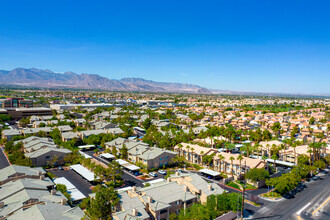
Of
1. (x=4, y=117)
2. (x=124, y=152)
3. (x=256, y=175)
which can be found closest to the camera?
(x=256, y=175)

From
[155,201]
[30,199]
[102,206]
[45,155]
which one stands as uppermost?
[102,206]

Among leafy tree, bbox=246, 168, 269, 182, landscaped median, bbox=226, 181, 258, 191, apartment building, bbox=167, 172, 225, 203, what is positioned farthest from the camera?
landscaped median, bbox=226, 181, 258, 191

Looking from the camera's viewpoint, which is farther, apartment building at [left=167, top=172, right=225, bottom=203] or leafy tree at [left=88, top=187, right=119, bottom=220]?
apartment building at [left=167, top=172, right=225, bottom=203]

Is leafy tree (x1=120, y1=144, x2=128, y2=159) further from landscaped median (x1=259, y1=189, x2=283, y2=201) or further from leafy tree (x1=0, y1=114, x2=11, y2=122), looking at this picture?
leafy tree (x1=0, y1=114, x2=11, y2=122)

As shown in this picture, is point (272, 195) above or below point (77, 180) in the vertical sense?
above

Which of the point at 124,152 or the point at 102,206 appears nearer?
the point at 102,206

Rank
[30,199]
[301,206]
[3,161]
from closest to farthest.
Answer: [30,199], [301,206], [3,161]

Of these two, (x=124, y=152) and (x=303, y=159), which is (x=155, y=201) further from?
(x=303, y=159)

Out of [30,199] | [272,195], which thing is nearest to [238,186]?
[272,195]

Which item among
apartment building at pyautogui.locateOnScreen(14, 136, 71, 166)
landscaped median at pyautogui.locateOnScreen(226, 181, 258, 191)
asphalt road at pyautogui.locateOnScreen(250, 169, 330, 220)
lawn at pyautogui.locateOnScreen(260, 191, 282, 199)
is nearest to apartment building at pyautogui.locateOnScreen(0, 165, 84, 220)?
apartment building at pyautogui.locateOnScreen(14, 136, 71, 166)
